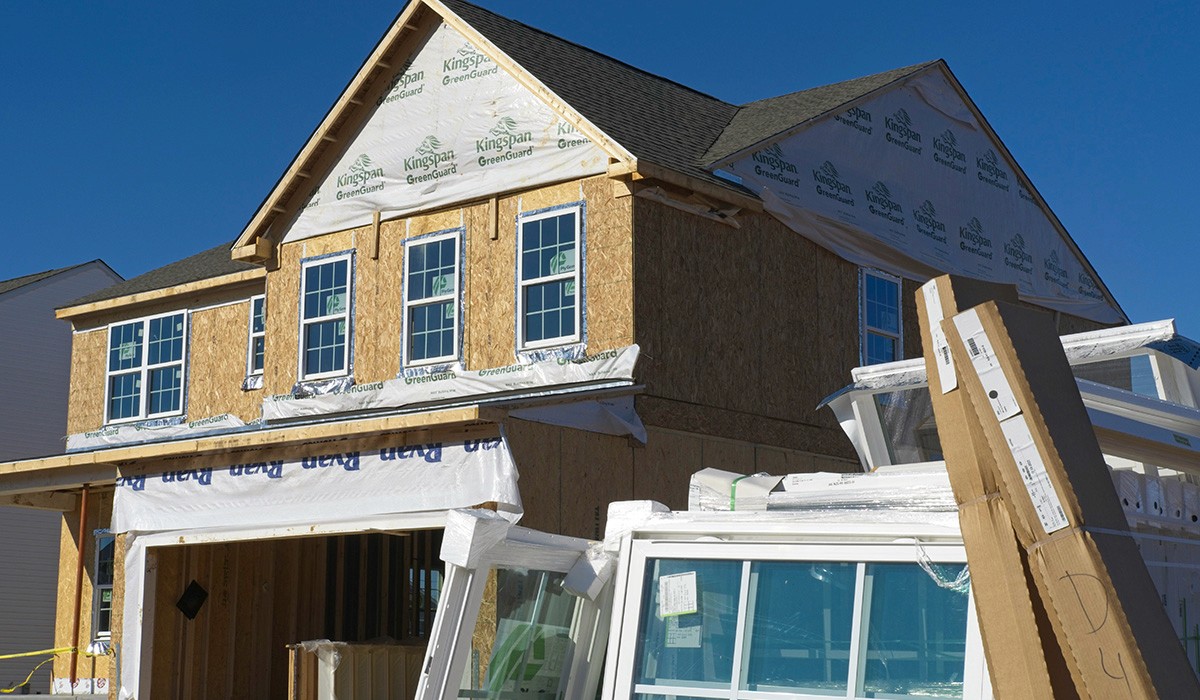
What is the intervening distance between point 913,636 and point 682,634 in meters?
1.04

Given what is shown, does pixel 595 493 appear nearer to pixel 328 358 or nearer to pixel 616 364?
pixel 616 364

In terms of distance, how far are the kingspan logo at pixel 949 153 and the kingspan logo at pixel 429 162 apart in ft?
23.8

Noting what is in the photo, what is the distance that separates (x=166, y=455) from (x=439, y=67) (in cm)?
627

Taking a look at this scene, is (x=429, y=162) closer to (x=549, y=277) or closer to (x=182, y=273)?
(x=549, y=277)

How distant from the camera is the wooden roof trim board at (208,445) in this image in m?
12.3

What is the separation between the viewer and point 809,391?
Answer: 16766mm

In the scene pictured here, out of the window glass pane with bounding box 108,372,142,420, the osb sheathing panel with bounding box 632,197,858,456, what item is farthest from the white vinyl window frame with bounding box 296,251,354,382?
the window glass pane with bounding box 108,372,142,420

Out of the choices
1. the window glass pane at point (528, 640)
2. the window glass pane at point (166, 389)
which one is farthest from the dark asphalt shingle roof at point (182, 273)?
the window glass pane at point (528, 640)

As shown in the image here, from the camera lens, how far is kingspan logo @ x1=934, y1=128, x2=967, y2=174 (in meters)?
19.5

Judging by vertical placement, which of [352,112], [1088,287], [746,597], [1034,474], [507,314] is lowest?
[746,597]

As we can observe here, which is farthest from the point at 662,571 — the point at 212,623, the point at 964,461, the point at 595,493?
the point at 212,623

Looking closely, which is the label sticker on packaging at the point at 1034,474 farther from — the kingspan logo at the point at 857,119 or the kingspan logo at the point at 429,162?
the kingspan logo at the point at 857,119

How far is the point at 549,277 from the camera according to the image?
15773 millimetres

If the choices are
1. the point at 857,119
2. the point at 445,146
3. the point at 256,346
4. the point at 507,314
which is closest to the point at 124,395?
the point at 256,346
